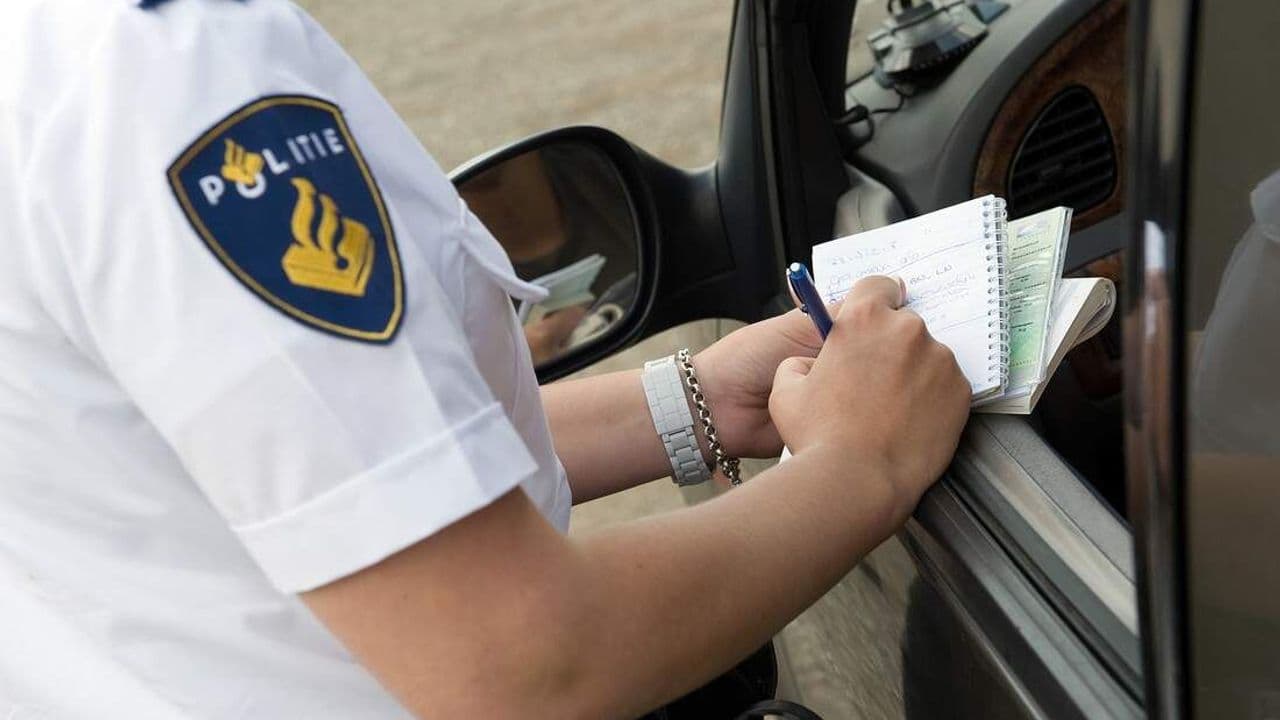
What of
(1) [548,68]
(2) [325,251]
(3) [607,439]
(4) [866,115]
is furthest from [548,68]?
(2) [325,251]

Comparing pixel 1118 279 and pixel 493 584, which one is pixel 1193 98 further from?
pixel 1118 279

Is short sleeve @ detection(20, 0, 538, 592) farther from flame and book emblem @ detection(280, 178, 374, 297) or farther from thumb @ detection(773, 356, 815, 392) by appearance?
thumb @ detection(773, 356, 815, 392)

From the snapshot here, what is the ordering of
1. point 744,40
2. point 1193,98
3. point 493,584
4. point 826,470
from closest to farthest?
point 1193,98, point 493,584, point 826,470, point 744,40

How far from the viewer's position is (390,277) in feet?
2.50

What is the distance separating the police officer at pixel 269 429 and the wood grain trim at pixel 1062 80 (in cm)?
90

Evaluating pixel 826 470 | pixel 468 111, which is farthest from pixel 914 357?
pixel 468 111

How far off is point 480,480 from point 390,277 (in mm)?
127

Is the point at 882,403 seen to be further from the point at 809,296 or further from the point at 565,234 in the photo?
the point at 565,234

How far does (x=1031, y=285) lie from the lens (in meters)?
1.17

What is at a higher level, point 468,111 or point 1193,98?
point 1193,98

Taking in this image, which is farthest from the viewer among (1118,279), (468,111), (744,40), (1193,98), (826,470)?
(468,111)

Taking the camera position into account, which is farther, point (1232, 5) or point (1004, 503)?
point (1004, 503)

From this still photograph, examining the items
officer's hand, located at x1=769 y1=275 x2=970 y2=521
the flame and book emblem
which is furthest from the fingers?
the flame and book emblem

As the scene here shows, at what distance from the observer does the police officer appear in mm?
716
